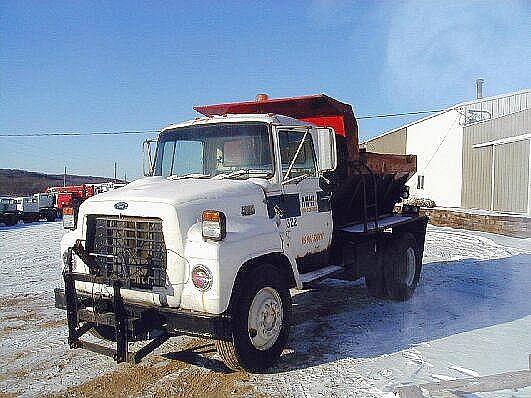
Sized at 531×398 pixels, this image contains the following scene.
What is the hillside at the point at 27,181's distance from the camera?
67062 mm

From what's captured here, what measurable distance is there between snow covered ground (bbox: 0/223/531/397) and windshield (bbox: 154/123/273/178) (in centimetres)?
202

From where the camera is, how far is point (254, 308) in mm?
4883

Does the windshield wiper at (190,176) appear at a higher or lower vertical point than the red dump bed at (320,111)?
lower

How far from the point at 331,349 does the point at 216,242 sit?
83.6 inches

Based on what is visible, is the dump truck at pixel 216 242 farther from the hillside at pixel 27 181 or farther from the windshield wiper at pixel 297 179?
the hillside at pixel 27 181

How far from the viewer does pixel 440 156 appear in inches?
1064

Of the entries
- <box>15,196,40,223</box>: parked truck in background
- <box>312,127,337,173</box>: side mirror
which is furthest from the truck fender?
<box>15,196,40,223</box>: parked truck in background

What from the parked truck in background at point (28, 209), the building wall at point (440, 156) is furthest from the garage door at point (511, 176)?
the parked truck in background at point (28, 209)

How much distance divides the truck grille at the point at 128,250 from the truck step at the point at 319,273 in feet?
5.92

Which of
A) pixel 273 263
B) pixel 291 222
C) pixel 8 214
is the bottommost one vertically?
pixel 8 214

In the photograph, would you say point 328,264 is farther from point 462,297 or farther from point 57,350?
point 57,350

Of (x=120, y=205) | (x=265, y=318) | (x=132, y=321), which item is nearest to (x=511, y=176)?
(x=265, y=318)

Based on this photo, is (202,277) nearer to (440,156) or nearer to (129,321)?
(129,321)

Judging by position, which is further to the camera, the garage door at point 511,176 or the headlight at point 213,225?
the garage door at point 511,176
